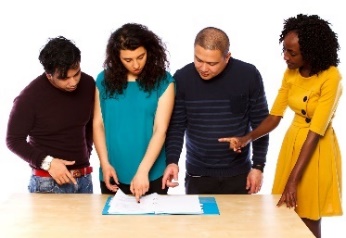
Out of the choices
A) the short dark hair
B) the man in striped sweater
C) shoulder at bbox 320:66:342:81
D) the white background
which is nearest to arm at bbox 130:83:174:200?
the man in striped sweater

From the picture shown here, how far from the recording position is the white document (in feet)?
7.49

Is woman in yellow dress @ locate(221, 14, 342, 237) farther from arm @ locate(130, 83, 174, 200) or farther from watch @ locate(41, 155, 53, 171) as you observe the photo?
watch @ locate(41, 155, 53, 171)

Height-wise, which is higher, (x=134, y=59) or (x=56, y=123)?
(x=134, y=59)

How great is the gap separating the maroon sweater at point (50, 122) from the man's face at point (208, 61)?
1.64ft

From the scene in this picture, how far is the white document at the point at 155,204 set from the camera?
2283 mm

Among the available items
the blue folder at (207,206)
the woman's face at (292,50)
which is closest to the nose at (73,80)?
the blue folder at (207,206)

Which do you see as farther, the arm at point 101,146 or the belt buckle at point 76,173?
the belt buckle at point 76,173

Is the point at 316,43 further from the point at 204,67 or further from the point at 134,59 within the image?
the point at 134,59

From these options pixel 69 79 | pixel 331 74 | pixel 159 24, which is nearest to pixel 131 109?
pixel 69 79

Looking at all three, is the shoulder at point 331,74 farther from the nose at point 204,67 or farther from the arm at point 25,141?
the arm at point 25,141

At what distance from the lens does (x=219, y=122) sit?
8.66 feet

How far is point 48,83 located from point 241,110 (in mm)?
839

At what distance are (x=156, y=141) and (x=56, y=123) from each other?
0.44 metres

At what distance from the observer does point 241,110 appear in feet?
8.67
